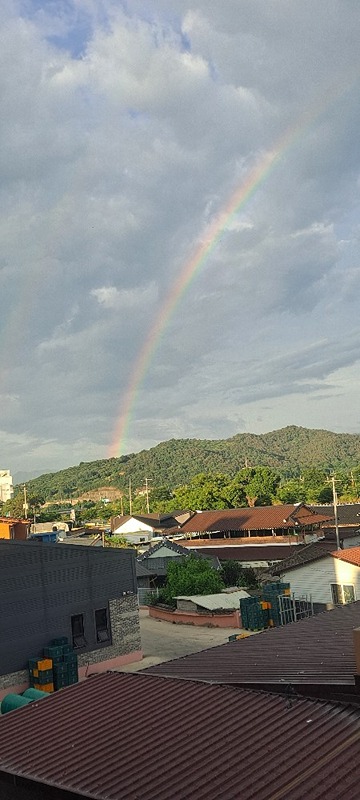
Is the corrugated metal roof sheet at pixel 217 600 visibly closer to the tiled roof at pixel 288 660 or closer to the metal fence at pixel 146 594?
the metal fence at pixel 146 594

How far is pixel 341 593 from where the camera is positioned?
3331cm

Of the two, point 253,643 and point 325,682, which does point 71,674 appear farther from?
point 325,682

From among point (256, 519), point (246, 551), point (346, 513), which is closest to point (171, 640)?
point (246, 551)

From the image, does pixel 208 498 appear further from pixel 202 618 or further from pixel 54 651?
pixel 54 651

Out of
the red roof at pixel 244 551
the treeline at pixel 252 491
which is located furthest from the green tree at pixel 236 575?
the treeline at pixel 252 491

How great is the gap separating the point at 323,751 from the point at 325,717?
1.12 m

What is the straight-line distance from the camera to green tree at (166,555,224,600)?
1543 inches

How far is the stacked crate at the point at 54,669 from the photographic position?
23453mm

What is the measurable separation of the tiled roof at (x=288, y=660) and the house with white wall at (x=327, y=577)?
15.7m

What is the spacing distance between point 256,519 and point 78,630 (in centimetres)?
3629

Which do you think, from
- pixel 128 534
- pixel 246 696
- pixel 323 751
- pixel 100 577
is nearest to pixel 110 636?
pixel 100 577

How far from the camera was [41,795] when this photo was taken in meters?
8.97

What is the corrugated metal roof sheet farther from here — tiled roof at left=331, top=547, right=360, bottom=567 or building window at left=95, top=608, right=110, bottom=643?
building window at left=95, top=608, right=110, bottom=643

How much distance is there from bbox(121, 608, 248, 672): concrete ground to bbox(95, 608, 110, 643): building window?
146cm
